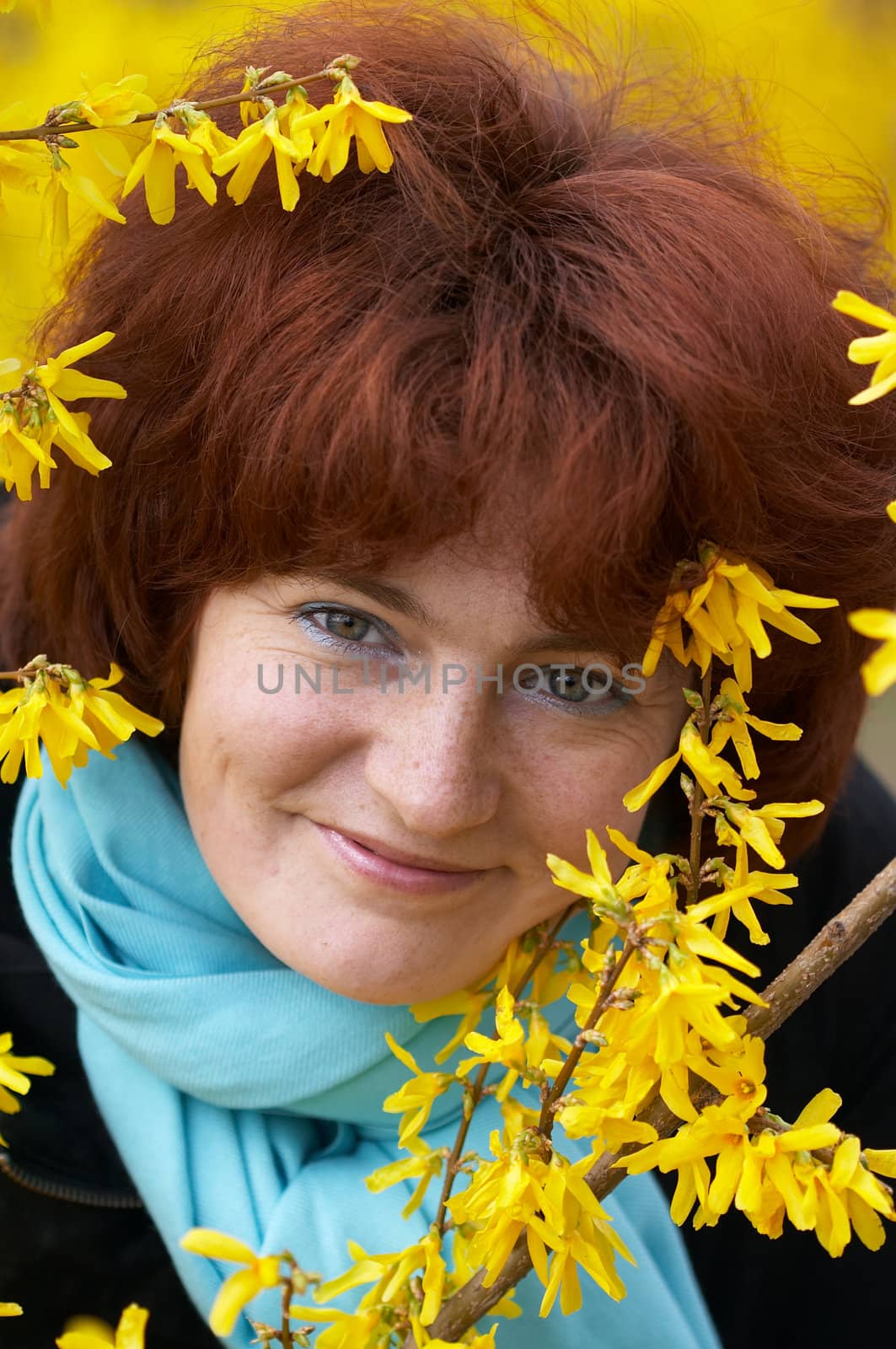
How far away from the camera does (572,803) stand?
1425mm

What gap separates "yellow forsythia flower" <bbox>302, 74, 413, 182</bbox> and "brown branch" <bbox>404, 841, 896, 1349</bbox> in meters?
0.76

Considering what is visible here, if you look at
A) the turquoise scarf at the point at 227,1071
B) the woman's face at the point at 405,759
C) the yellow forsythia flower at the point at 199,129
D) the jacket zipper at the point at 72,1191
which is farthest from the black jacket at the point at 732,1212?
the yellow forsythia flower at the point at 199,129

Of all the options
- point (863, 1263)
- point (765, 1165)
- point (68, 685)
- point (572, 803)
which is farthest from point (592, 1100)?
point (863, 1263)

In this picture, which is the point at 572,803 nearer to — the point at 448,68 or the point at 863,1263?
the point at 448,68

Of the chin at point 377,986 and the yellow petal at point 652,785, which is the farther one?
the chin at point 377,986

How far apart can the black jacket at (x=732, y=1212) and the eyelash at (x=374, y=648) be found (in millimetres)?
793

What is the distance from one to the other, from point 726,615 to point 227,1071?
0.88 m

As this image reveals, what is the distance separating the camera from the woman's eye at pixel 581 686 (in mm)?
1393

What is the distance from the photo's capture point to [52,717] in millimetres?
1190

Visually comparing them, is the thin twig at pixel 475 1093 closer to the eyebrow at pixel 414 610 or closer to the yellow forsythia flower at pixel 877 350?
the eyebrow at pixel 414 610

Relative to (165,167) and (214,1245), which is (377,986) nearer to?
(214,1245)

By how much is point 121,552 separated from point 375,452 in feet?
1.50

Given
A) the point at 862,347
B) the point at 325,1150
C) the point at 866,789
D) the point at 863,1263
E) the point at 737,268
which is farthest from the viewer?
the point at 866,789

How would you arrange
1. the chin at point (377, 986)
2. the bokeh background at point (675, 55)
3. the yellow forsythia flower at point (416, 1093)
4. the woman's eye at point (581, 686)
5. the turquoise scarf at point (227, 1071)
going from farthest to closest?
the bokeh background at point (675, 55) → the turquoise scarf at point (227, 1071) → the chin at point (377, 986) → the woman's eye at point (581, 686) → the yellow forsythia flower at point (416, 1093)
